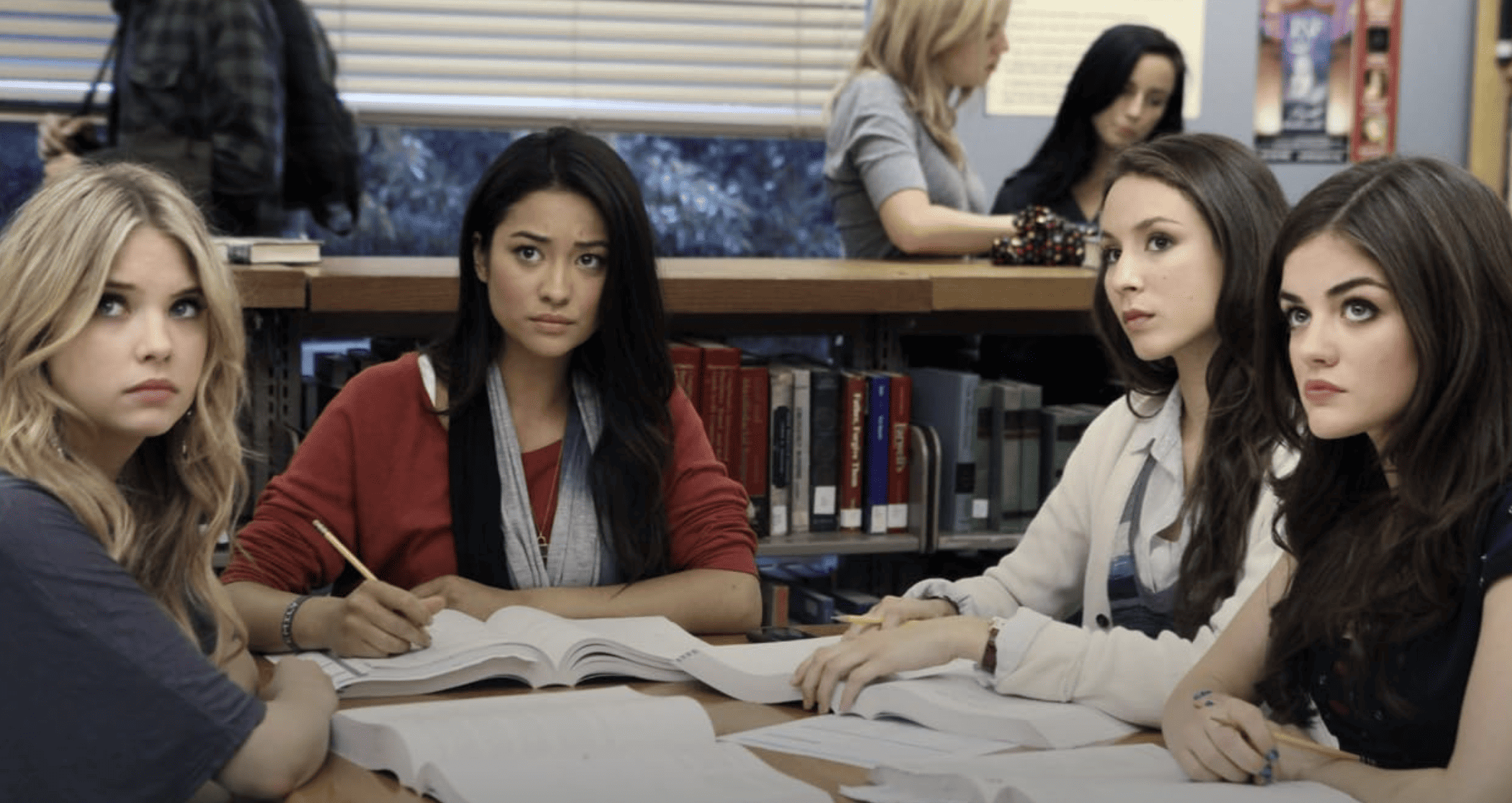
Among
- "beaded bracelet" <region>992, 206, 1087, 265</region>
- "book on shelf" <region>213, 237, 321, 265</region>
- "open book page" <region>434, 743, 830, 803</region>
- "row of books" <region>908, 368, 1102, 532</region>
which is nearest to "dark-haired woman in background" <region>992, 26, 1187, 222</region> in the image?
"beaded bracelet" <region>992, 206, 1087, 265</region>

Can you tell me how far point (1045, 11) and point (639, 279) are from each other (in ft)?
10.8

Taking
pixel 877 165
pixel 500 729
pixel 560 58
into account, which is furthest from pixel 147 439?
pixel 560 58

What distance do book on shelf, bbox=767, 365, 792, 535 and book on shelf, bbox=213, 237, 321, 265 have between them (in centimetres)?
79

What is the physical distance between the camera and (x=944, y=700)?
4.98 ft

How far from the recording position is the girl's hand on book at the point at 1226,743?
1.31 meters

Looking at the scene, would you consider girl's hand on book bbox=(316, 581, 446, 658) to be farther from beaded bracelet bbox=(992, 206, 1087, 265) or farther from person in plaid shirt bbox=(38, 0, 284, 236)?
Result: beaded bracelet bbox=(992, 206, 1087, 265)

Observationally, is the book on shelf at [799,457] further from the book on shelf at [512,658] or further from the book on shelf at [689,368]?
the book on shelf at [512,658]

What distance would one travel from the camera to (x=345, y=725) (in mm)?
1428

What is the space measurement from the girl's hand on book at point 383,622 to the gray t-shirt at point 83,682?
358mm

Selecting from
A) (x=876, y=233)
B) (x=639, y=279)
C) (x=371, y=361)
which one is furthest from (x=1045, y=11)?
(x=639, y=279)

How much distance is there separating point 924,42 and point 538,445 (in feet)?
6.53

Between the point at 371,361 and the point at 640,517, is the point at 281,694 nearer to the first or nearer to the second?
the point at 640,517

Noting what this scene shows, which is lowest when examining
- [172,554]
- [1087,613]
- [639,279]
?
[1087,613]

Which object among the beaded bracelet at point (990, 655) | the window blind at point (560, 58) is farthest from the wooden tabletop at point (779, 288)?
the window blind at point (560, 58)
